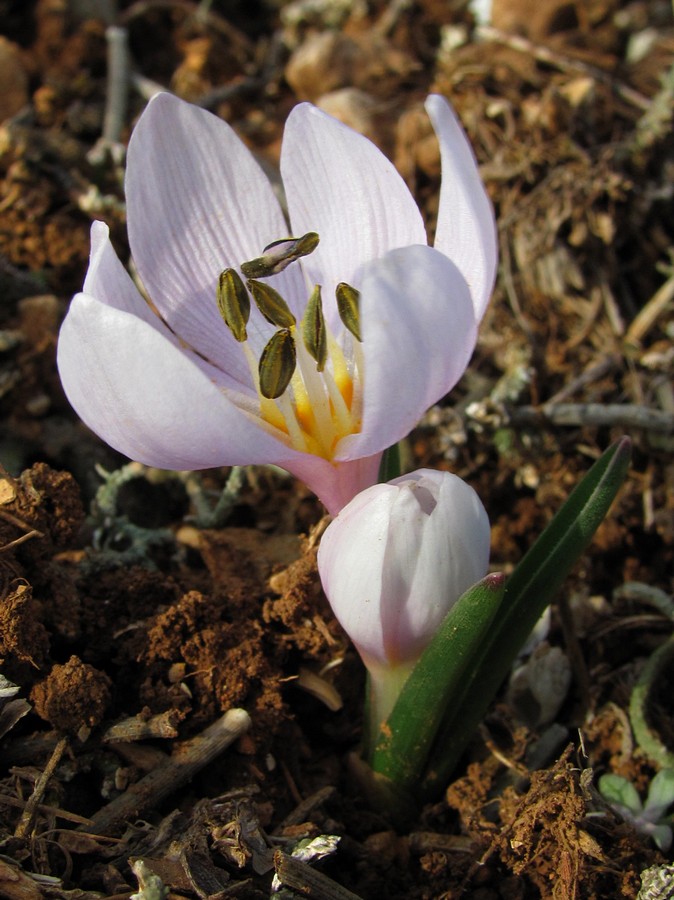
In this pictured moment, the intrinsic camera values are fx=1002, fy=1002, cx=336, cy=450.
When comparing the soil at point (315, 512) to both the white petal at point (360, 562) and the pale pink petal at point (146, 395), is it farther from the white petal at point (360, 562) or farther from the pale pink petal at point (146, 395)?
the pale pink petal at point (146, 395)

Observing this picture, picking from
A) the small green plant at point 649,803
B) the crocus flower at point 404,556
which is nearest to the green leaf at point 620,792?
the small green plant at point 649,803

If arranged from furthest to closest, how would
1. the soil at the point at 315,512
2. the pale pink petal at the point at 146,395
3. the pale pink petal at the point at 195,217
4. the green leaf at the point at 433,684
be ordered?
the pale pink petal at the point at 195,217 → the soil at the point at 315,512 → the green leaf at the point at 433,684 → the pale pink petal at the point at 146,395

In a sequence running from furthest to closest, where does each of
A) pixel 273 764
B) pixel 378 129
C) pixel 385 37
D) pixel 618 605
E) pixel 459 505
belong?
pixel 385 37 → pixel 378 129 → pixel 618 605 → pixel 273 764 → pixel 459 505

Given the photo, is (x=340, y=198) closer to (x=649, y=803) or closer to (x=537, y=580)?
(x=537, y=580)

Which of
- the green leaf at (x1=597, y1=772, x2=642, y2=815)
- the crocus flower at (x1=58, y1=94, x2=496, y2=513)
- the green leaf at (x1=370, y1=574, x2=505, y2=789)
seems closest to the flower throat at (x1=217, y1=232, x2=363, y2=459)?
the crocus flower at (x1=58, y1=94, x2=496, y2=513)

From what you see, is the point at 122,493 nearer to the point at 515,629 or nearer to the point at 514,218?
the point at 515,629

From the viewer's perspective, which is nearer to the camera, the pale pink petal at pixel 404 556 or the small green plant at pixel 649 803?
the pale pink petal at pixel 404 556

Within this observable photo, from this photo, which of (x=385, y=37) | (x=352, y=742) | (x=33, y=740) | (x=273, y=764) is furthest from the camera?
(x=385, y=37)

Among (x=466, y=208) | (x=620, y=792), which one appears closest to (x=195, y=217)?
(x=466, y=208)

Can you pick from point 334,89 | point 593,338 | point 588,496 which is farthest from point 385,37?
point 588,496
